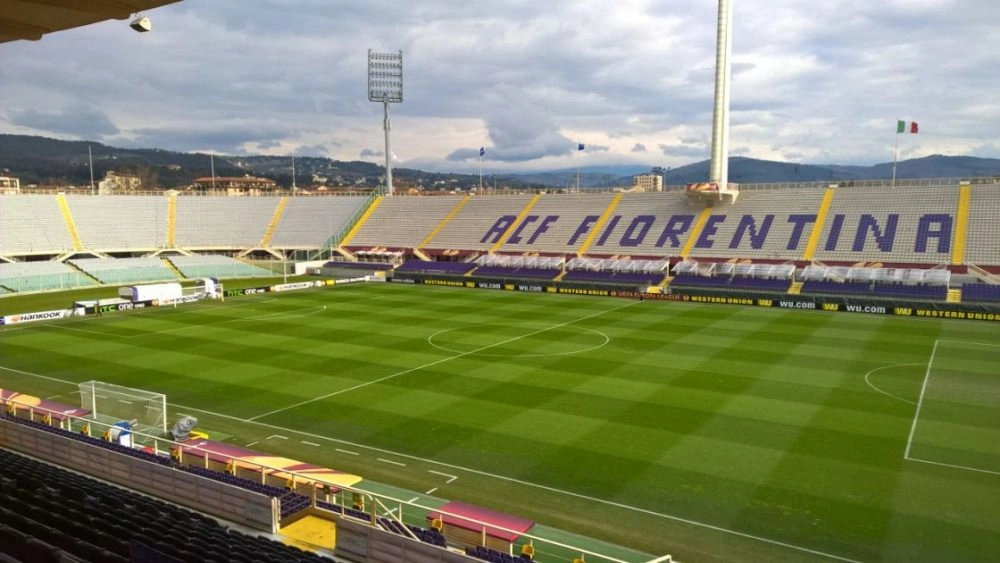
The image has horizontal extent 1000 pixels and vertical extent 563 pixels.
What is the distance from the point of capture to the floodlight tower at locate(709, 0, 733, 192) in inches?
2064

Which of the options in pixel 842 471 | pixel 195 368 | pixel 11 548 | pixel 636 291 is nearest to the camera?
pixel 11 548

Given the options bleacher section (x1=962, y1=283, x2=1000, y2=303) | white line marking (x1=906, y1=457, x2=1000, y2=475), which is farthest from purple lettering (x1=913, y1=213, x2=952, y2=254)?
white line marking (x1=906, y1=457, x2=1000, y2=475)

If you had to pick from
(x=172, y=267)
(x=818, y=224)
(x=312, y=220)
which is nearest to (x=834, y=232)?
(x=818, y=224)

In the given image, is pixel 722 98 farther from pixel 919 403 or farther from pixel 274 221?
pixel 274 221

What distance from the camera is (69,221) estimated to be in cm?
6375

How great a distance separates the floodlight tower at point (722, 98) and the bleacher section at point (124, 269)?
50951mm

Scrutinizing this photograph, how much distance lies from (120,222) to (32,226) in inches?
309

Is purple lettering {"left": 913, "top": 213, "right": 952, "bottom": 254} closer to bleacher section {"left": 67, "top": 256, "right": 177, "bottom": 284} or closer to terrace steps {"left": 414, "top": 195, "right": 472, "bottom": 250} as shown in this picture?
terrace steps {"left": 414, "top": 195, "right": 472, "bottom": 250}

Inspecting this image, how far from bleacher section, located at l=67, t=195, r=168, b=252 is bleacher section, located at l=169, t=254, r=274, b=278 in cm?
568

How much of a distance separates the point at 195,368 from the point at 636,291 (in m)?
31.4

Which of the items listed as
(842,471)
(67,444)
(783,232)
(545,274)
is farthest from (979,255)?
(67,444)

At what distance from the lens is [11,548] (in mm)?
6504

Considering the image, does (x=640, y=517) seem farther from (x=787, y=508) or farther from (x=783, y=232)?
(x=783, y=232)

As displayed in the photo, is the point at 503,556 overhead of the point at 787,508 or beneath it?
overhead
